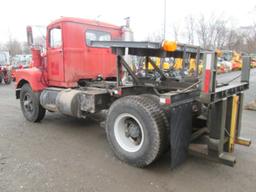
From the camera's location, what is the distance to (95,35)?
17.8 feet

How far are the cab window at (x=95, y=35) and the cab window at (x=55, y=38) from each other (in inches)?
24.5

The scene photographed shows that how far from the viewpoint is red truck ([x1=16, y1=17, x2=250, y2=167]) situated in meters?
3.10

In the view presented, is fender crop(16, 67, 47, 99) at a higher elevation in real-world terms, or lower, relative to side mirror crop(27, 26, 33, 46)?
lower

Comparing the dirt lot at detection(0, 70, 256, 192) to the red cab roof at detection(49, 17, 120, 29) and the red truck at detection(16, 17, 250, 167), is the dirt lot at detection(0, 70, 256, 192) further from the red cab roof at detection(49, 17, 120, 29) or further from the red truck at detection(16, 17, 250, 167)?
the red cab roof at detection(49, 17, 120, 29)

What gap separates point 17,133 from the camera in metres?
5.12

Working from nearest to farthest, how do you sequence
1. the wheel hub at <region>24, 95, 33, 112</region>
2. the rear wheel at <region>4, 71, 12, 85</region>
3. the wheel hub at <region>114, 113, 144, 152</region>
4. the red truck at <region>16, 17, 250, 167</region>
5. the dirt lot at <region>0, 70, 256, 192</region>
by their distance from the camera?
1. the dirt lot at <region>0, 70, 256, 192</region>
2. the red truck at <region>16, 17, 250, 167</region>
3. the wheel hub at <region>114, 113, 144, 152</region>
4. the wheel hub at <region>24, 95, 33, 112</region>
5. the rear wheel at <region>4, 71, 12, 85</region>

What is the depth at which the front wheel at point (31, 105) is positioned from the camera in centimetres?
577

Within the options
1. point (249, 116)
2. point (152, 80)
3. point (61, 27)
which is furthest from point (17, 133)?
point (249, 116)

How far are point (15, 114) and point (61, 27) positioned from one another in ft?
11.6

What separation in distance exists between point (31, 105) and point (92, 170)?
136 inches

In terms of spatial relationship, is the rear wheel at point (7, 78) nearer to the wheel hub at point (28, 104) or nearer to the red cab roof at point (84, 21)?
the wheel hub at point (28, 104)

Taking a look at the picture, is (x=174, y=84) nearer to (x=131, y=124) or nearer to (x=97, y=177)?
(x=131, y=124)

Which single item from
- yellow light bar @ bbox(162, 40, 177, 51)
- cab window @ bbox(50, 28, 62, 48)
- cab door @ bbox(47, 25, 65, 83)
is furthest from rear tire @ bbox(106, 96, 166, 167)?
cab window @ bbox(50, 28, 62, 48)

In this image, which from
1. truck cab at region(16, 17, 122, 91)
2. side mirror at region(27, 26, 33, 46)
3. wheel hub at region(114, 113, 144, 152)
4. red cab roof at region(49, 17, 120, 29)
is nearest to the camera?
Result: wheel hub at region(114, 113, 144, 152)
